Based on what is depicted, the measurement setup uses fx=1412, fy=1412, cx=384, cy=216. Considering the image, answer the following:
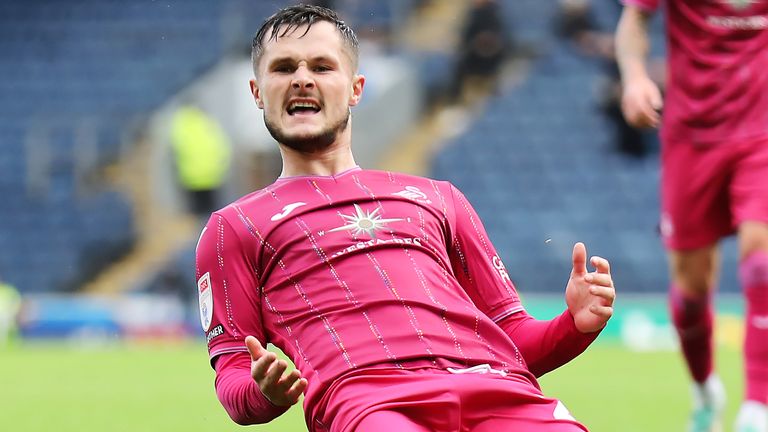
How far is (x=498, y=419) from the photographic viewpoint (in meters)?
3.04

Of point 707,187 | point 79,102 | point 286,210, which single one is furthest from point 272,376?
point 79,102

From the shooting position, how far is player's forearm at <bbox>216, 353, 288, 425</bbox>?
3.00 m

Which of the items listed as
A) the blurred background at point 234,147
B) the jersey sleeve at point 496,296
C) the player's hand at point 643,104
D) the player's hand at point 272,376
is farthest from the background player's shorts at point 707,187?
the blurred background at point 234,147

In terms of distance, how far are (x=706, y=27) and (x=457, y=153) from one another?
12.3 meters

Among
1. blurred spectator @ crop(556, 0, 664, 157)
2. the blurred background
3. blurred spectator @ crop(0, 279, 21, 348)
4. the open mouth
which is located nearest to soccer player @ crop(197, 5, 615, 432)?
the open mouth

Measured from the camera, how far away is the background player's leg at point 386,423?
288 cm

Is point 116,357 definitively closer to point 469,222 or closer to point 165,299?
point 165,299

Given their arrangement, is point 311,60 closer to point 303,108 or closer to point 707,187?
point 303,108

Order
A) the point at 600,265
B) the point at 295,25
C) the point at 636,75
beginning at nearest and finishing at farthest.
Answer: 1. the point at 600,265
2. the point at 295,25
3. the point at 636,75

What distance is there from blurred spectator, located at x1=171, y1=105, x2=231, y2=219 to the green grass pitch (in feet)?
9.82

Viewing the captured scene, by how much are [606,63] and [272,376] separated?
14818 millimetres

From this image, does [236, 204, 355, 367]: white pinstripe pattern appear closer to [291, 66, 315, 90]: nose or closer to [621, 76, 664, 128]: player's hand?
[291, 66, 315, 90]: nose

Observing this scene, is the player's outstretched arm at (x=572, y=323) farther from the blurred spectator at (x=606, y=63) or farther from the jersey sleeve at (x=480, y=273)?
the blurred spectator at (x=606, y=63)

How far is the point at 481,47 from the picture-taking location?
55.5ft
